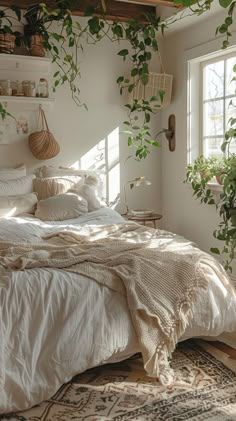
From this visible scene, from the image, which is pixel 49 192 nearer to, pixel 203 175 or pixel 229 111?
pixel 203 175

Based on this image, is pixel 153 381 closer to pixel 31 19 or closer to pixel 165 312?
pixel 165 312

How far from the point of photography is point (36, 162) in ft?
14.0

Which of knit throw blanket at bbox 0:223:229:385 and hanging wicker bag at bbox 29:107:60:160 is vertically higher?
hanging wicker bag at bbox 29:107:60:160

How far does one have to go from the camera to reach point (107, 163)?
4.54 m

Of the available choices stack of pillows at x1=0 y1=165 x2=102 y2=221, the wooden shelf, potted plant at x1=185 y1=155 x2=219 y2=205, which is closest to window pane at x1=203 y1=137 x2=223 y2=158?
potted plant at x1=185 y1=155 x2=219 y2=205

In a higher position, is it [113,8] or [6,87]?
[113,8]

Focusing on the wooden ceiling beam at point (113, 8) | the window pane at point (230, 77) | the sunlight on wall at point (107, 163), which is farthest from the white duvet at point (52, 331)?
the wooden ceiling beam at point (113, 8)

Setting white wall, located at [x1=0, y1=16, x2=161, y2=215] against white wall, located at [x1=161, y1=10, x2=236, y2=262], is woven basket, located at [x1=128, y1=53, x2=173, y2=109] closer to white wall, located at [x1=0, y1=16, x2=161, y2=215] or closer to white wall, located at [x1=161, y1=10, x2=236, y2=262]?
white wall, located at [x1=161, y1=10, x2=236, y2=262]

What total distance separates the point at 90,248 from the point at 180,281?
0.55 meters

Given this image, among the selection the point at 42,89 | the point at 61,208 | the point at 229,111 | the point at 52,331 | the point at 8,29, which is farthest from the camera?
the point at 42,89

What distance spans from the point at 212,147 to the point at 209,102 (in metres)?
0.42

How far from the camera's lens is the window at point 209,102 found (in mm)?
3932

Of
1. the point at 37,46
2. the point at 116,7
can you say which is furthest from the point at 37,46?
the point at 116,7

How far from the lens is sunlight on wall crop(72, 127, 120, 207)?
4.45 m
